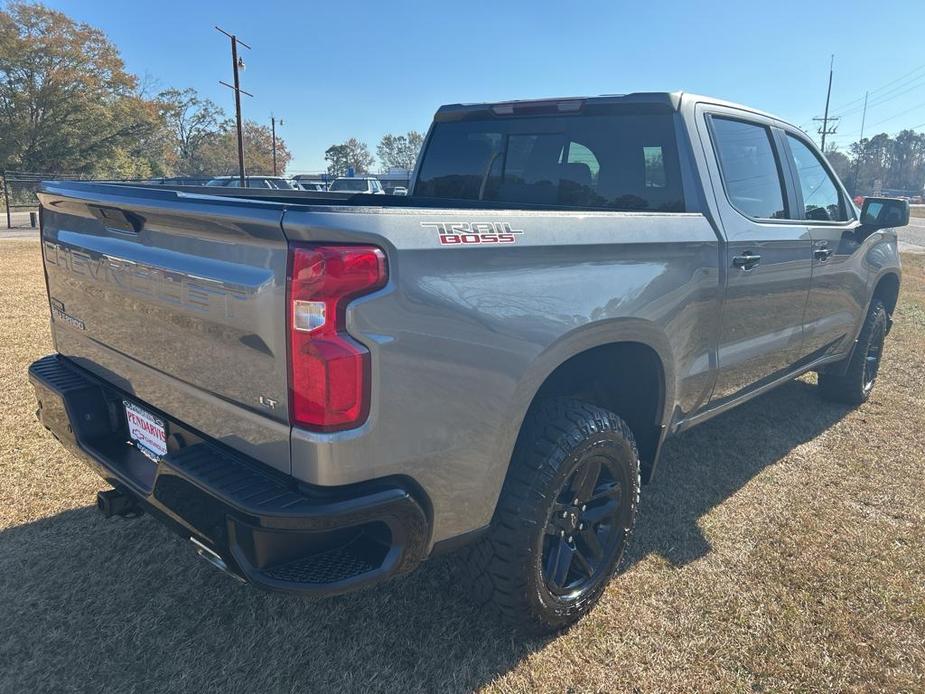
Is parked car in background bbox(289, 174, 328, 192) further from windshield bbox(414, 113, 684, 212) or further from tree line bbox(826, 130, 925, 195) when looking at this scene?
tree line bbox(826, 130, 925, 195)

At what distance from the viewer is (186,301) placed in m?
1.87

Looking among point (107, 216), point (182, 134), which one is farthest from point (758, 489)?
point (182, 134)

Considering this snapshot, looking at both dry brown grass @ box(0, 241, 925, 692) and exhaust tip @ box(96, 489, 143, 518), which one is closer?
dry brown grass @ box(0, 241, 925, 692)

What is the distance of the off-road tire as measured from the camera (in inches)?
190

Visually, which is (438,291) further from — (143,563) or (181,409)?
(143,563)

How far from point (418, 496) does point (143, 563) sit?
1624mm

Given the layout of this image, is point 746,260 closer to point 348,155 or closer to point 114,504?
point 114,504

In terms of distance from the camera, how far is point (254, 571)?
67.8 inches

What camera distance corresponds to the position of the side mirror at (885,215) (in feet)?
13.8

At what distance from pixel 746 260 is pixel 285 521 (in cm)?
235

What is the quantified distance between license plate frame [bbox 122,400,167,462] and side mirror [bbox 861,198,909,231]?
4.24m

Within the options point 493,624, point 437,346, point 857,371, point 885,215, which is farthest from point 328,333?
point 857,371

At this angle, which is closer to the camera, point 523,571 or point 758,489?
point 523,571

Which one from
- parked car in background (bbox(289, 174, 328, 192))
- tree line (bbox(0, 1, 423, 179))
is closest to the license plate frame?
parked car in background (bbox(289, 174, 328, 192))
